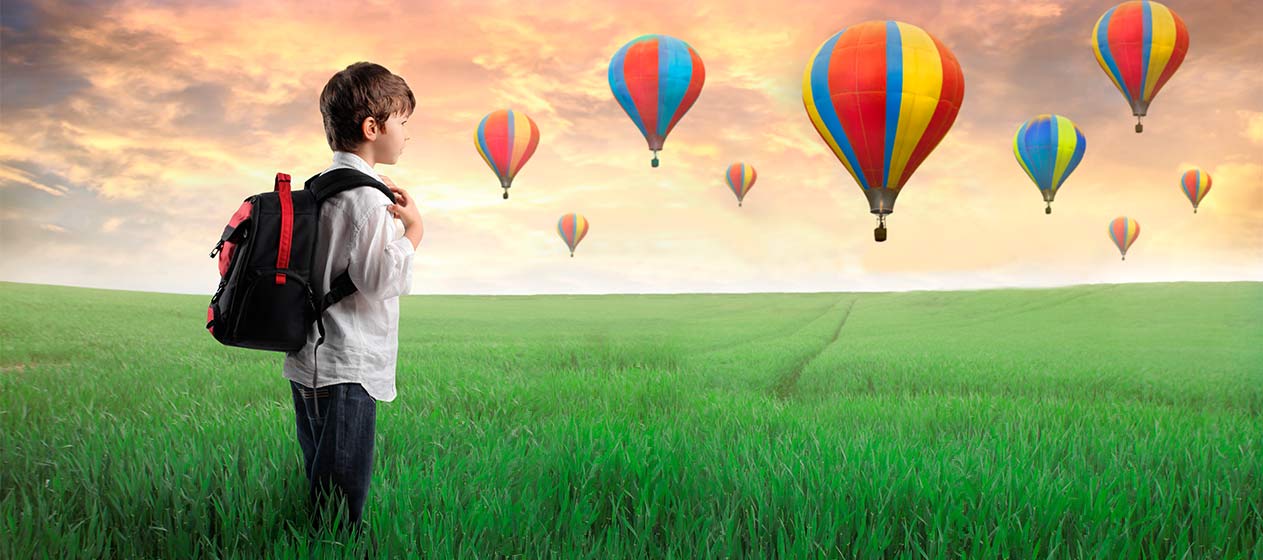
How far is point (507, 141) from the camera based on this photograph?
2433 centimetres

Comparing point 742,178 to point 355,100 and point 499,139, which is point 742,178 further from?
point 355,100

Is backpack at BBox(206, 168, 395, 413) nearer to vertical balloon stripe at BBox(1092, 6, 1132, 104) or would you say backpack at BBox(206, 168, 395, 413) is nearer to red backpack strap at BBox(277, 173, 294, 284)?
red backpack strap at BBox(277, 173, 294, 284)

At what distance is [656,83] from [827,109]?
7973 mm

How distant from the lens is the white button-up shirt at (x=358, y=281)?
227 cm

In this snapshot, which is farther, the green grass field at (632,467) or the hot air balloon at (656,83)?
the hot air balloon at (656,83)

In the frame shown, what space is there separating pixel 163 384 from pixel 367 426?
6347 millimetres

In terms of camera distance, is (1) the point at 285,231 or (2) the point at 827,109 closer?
(1) the point at 285,231

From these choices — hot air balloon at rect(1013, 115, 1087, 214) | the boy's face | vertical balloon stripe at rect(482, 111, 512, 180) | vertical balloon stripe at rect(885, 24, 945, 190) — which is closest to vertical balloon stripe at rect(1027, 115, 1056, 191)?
hot air balloon at rect(1013, 115, 1087, 214)

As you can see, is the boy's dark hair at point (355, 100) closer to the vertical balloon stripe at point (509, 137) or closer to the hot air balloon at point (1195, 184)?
the vertical balloon stripe at point (509, 137)

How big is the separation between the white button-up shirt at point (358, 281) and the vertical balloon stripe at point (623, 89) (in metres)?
18.7

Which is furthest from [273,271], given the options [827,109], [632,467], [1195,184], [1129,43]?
[1195,184]

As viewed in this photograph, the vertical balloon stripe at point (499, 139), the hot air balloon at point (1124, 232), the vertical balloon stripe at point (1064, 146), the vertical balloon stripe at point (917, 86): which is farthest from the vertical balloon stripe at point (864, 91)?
the hot air balloon at point (1124, 232)

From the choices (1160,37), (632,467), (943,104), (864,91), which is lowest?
(632,467)

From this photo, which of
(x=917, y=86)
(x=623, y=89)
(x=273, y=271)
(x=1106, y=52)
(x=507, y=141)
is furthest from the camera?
(x=507, y=141)
